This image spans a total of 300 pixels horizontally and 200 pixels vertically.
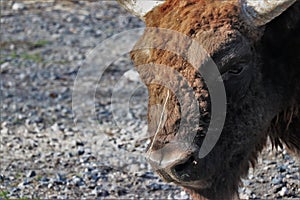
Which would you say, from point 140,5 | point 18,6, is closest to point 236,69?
point 140,5

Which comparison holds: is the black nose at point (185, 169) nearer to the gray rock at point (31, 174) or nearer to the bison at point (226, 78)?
the bison at point (226, 78)

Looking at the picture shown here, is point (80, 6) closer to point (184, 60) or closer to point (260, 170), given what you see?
point (260, 170)

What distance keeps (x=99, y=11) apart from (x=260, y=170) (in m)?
6.57

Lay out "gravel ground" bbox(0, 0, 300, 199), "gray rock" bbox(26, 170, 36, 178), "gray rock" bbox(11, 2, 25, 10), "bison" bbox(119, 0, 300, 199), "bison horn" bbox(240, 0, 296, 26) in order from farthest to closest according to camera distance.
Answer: "gray rock" bbox(11, 2, 25, 10) < "gray rock" bbox(26, 170, 36, 178) < "gravel ground" bbox(0, 0, 300, 199) < "bison horn" bbox(240, 0, 296, 26) < "bison" bbox(119, 0, 300, 199)

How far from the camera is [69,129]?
884cm

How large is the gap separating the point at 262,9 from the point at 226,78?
472 mm

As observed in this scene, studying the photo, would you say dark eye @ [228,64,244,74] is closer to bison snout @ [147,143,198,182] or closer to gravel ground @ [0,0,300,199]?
bison snout @ [147,143,198,182]

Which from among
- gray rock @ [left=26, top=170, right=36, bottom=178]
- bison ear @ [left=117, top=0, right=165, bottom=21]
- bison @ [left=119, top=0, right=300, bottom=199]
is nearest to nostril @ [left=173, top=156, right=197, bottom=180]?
bison @ [left=119, top=0, right=300, bottom=199]

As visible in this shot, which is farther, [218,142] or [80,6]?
[80,6]

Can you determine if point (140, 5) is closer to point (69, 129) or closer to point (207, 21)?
point (207, 21)

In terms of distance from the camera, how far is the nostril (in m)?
4.90

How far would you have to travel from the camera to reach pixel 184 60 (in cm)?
505

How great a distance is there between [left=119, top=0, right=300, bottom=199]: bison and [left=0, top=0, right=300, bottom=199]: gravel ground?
4.54ft

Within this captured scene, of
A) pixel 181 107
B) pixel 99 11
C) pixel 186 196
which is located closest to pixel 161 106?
pixel 181 107
